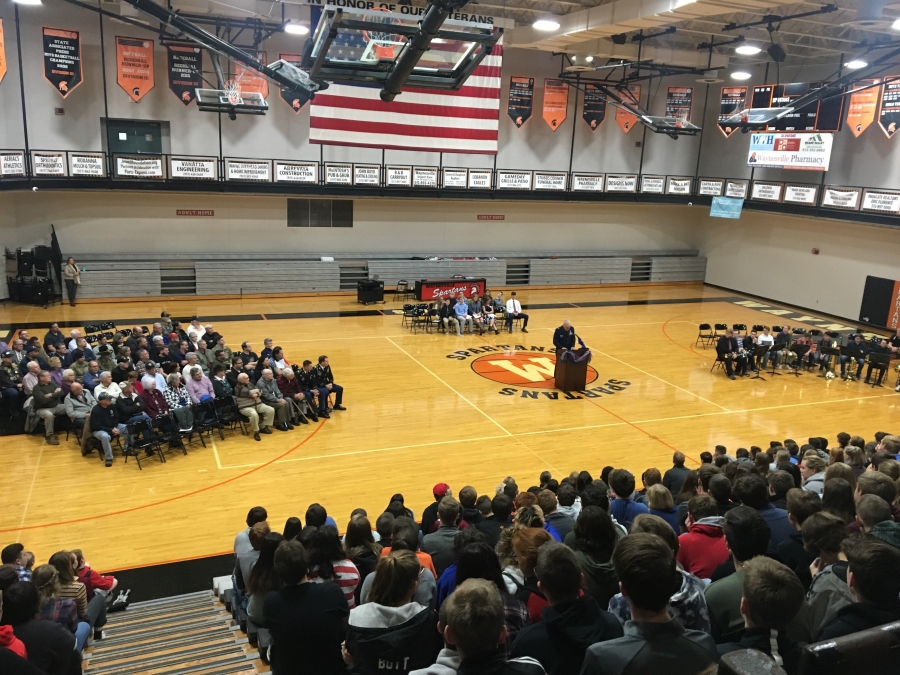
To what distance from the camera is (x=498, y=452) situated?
1148 centimetres

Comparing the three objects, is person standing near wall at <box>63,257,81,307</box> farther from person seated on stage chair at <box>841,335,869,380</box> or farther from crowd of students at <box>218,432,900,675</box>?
person seated on stage chair at <box>841,335,869,380</box>

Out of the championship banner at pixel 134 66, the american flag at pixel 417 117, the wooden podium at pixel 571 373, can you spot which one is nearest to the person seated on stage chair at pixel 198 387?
the american flag at pixel 417 117

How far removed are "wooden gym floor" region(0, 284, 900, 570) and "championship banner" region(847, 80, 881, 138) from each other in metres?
7.05

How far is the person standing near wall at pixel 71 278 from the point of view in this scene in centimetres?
2003

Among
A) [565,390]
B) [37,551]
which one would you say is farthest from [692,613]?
[565,390]

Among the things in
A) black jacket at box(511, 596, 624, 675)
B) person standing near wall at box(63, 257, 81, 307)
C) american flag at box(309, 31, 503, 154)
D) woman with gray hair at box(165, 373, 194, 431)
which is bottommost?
woman with gray hair at box(165, 373, 194, 431)

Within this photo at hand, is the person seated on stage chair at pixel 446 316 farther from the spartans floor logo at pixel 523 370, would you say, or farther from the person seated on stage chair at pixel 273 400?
the person seated on stage chair at pixel 273 400

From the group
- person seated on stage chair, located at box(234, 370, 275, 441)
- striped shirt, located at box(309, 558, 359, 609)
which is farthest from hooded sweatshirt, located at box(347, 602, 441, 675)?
person seated on stage chair, located at box(234, 370, 275, 441)

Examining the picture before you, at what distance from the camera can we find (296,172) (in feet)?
72.0

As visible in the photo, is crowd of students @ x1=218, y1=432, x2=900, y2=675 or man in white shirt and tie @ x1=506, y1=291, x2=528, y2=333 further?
man in white shirt and tie @ x1=506, y1=291, x2=528, y2=333

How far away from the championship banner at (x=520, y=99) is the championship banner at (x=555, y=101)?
2.08 feet

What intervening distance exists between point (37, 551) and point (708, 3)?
1375 cm

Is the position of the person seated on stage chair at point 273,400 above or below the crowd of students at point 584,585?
below

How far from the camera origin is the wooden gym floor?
916 cm
